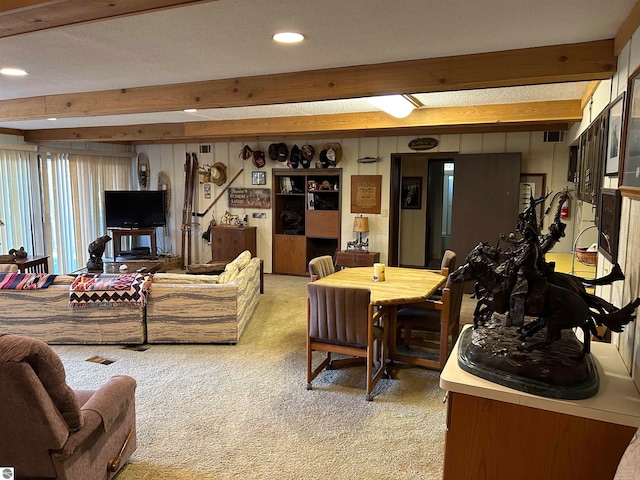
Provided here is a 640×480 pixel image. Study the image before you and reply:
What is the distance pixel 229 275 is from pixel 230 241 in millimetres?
3147

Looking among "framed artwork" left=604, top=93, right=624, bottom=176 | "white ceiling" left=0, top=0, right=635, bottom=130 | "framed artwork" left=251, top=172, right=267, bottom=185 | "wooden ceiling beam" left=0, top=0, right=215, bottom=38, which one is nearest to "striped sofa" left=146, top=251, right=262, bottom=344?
"white ceiling" left=0, top=0, right=635, bottom=130

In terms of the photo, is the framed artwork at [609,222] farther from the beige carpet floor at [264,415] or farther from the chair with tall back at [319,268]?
the chair with tall back at [319,268]

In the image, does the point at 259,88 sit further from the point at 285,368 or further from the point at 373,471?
the point at 373,471

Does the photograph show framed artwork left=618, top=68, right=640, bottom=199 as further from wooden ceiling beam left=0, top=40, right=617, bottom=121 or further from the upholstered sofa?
the upholstered sofa

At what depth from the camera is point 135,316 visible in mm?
4070

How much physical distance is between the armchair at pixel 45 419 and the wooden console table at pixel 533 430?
152cm

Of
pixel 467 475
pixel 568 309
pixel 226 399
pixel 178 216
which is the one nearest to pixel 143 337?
pixel 226 399

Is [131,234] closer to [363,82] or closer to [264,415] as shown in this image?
[264,415]

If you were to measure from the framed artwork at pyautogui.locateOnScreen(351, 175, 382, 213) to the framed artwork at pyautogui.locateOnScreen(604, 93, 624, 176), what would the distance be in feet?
15.1

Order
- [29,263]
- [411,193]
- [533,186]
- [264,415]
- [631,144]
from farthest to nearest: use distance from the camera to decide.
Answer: [411,193], [533,186], [29,263], [264,415], [631,144]

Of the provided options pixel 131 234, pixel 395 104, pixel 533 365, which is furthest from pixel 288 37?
pixel 131 234

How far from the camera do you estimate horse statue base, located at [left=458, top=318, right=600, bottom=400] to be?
4.58 ft

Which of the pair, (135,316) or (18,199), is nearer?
(135,316)

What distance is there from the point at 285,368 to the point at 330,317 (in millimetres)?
826
